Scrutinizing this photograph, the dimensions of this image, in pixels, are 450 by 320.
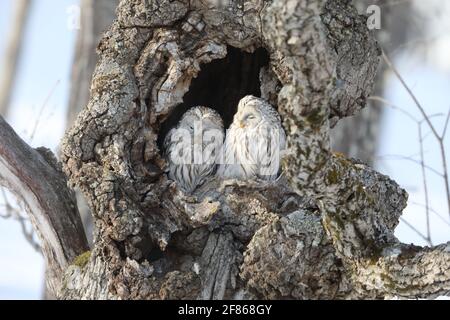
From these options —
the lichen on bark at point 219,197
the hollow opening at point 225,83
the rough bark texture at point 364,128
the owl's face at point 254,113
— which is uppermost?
the rough bark texture at point 364,128

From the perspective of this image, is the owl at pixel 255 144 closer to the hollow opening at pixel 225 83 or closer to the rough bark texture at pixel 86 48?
the hollow opening at pixel 225 83

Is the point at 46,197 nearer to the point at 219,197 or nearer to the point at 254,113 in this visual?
the point at 219,197

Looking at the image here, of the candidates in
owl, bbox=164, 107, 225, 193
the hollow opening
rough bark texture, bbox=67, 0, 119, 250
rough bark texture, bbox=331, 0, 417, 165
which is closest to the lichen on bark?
owl, bbox=164, 107, 225, 193

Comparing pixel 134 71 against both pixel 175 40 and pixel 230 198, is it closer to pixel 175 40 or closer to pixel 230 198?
pixel 175 40

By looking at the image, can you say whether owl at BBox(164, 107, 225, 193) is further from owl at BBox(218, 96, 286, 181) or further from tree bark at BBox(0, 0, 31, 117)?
tree bark at BBox(0, 0, 31, 117)

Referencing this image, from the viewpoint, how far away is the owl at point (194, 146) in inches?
219

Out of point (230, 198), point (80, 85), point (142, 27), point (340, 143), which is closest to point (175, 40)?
point (142, 27)

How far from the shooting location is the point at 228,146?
224 inches

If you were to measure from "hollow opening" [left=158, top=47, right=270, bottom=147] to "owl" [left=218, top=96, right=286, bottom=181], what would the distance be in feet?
1.00

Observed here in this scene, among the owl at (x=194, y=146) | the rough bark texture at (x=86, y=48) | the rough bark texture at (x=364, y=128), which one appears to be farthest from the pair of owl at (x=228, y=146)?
the rough bark texture at (x=364, y=128)

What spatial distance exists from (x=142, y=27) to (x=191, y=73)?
0.37 meters

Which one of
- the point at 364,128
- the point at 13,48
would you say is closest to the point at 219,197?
the point at 364,128

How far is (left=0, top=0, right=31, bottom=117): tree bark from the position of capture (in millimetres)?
10031

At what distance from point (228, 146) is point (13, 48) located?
5273 millimetres
